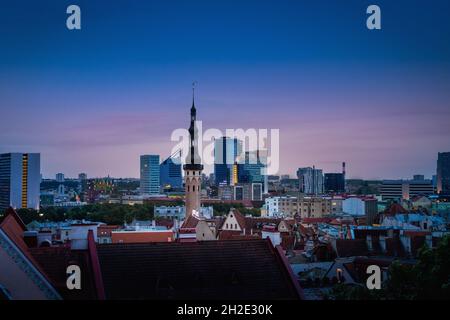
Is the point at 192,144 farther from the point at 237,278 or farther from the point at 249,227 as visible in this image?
the point at 237,278

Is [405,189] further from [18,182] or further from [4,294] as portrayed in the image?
[4,294]

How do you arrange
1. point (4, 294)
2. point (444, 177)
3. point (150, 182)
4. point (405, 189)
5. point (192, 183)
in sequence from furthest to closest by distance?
point (405, 189) → point (150, 182) → point (444, 177) → point (192, 183) → point (4, 294)

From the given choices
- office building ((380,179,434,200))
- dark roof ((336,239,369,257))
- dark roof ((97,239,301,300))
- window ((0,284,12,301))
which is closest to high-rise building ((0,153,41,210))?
dark roof ((336,239,369,257))

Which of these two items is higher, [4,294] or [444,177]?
[444,177]

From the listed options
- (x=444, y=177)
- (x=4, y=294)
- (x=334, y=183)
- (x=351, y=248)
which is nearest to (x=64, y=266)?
(x=4, y=294)

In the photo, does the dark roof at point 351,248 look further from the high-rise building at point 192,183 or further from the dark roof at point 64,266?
the high-rise building at point 192,183
